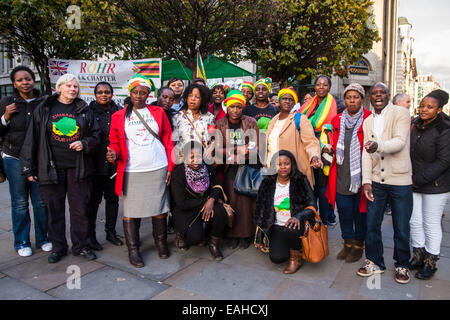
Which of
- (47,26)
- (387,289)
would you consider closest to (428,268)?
(387,289)

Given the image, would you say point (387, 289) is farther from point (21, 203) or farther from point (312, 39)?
point (312, 39)

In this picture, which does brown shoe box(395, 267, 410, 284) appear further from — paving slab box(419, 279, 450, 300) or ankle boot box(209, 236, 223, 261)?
ankle boot box(209, 236, 223, 261)

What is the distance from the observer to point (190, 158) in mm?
3816

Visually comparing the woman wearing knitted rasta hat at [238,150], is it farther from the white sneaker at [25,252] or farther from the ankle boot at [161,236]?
the white sneaker at [25,252]

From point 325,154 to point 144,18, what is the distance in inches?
214

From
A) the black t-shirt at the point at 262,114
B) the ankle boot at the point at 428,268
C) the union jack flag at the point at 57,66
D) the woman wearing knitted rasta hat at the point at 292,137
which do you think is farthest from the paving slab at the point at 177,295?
the union jack flag at the point at 57,66

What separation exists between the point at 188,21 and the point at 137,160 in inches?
188

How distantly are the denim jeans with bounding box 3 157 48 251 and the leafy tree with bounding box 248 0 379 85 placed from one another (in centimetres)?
809

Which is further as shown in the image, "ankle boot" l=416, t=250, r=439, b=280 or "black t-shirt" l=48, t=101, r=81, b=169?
"black t-shirt" l=48, t=101, r=81, b=169

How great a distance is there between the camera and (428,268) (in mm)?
3391

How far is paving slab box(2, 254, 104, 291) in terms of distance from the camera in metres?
3.26

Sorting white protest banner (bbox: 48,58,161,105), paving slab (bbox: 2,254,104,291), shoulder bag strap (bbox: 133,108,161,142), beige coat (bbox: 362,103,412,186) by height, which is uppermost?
white protest banner (bbox: 48,58,161,105)

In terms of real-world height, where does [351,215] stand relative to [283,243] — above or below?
above

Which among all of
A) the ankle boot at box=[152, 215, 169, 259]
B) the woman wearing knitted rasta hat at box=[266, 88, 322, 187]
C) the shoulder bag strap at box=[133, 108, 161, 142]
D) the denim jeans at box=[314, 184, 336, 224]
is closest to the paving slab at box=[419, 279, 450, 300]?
the woman wearing knitted rasta hat at box=[266, 88, 322, 187]
